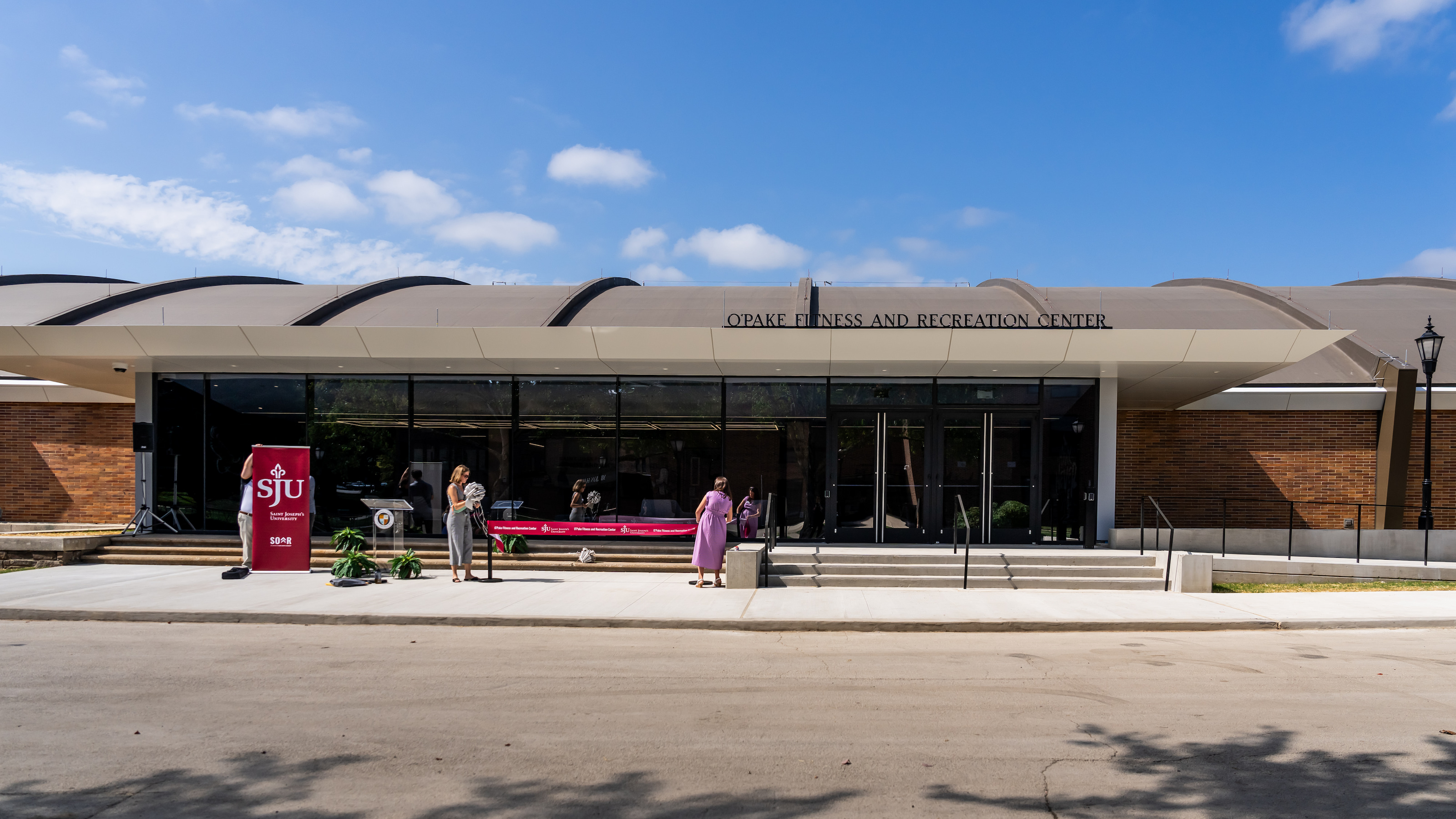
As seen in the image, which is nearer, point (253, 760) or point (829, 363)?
point (253, 760)

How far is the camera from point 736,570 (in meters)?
12.3

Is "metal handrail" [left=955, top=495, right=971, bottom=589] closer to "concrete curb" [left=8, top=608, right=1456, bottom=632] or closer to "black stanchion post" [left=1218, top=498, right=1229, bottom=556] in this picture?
"concrete curb" [left=8, top=608, right=1456, bottom=632]

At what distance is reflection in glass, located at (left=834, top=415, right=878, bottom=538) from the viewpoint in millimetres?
15258

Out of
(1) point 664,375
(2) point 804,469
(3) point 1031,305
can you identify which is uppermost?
(3) point 1031,305

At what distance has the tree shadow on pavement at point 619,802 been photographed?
413 cm

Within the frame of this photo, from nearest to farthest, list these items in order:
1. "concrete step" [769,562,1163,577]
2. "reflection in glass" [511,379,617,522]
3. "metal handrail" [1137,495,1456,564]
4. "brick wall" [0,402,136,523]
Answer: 1. "concrete step" [769,562,1163,577]
2. "metal handrail" [1137,495,1456,564]
3. "reflection in glass" [511,379,617,522]
4. "brick wall" [0,402,136,523]

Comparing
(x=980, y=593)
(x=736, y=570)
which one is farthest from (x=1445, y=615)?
(x=736, y=570)

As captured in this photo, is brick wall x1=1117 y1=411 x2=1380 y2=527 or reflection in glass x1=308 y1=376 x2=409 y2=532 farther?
brick wall x1=1117 y1=411 x2=1380 y2=527

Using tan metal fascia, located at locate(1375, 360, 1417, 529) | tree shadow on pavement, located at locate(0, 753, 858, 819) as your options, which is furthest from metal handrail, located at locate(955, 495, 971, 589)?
tan metal fascia, located at locate(1375, 360, 1417, 529)

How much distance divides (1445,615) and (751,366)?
9834mm

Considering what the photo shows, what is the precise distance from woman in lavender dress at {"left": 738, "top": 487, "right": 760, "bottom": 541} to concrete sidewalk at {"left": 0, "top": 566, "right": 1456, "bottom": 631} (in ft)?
8.65

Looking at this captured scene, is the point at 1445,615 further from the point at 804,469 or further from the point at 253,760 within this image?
the point at 253,760

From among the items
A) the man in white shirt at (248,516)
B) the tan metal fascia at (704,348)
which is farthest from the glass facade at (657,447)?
the man in white shirt at (248,516)

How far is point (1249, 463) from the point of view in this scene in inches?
718
